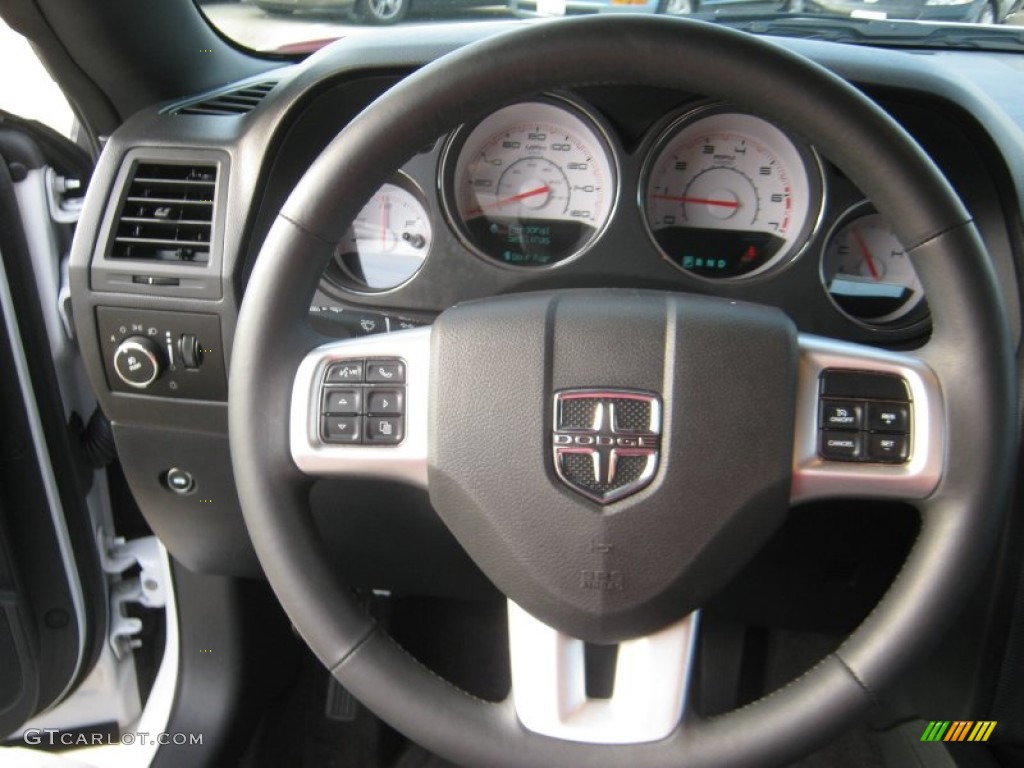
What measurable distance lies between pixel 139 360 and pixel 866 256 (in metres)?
0.95

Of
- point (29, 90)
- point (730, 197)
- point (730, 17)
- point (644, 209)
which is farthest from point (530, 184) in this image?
point (29, 90)

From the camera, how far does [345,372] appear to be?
87 centimetres

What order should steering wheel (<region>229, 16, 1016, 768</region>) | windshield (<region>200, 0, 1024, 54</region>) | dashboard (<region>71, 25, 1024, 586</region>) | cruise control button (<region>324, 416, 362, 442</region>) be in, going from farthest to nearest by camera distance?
1. windshield (<region>200, 0, 1024, 54</region>)
2. dashboard (<region>71, 25, 1024, 586</region>)
3. cruise control button (<region>324, 416, 362, 442</region>)
4. steering wheel (<region>229, 16, 1016, 768</region>)

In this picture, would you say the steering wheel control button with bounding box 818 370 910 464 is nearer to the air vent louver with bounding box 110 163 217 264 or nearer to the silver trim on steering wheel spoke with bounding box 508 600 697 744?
the silver trim on steering wheel spoke with bounding box 508 600 697 744

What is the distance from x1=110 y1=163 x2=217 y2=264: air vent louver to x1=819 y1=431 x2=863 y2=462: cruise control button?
2.50 ft

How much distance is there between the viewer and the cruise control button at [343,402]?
0.86 meters

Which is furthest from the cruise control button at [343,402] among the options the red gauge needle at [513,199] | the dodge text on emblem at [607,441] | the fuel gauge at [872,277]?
the fuel gauge at [872,277]

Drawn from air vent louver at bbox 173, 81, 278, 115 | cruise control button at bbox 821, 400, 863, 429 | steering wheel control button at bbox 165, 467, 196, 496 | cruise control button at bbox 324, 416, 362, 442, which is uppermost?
air vent louver at bbox 173, 81, 278, 115

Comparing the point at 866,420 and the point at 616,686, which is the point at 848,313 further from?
the point at 616,686

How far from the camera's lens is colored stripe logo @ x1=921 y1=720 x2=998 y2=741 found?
1242 mm

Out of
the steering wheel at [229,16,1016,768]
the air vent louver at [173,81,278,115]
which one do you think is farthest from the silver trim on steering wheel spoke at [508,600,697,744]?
the air vent louver at [173,81,278,115]

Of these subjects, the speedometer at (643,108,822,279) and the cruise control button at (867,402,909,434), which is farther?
the speedometer at (643,108,822,279)

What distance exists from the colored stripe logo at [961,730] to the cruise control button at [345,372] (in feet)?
3.26

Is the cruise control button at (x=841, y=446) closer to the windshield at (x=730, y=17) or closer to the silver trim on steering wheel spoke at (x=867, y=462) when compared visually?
the silver trim on steering wheel spoke at (x=867, y=462)
